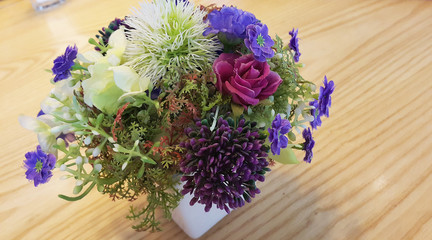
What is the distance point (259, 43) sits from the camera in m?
0.33

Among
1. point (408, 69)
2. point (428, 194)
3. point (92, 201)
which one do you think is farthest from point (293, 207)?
point (408, 69)

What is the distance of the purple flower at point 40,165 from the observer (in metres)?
0.32

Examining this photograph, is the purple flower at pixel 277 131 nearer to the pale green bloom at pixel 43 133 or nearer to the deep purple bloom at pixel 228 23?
the deep purple bloom at pixel 228 23

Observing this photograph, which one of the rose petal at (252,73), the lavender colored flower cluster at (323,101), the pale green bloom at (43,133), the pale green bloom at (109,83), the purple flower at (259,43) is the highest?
the purple flower at (259,43)

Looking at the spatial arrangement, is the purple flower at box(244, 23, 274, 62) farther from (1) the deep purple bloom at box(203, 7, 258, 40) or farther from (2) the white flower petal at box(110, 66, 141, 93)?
(2) the white flower petal at box(110, 66, 141, 93)

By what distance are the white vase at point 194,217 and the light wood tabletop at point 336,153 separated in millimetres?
12

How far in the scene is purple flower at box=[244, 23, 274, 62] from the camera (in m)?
0.32

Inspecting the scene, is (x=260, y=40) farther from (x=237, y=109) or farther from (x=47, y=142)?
(x=47, y=142)

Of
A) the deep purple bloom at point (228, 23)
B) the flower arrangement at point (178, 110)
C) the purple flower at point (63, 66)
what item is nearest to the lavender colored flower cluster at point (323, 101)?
the flower arrangement at point (178, 110)

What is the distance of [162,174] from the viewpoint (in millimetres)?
339

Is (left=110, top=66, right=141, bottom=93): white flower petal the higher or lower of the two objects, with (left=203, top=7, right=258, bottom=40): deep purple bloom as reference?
lower

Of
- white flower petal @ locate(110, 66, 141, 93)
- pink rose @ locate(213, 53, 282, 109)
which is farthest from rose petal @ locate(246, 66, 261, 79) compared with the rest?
white flower petal @ locate(110, 66, 141, 93)

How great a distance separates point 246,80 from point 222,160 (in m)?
0.08

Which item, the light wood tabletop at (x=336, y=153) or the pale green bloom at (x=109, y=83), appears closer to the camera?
the pale green bloom at (x=109, y=83)
